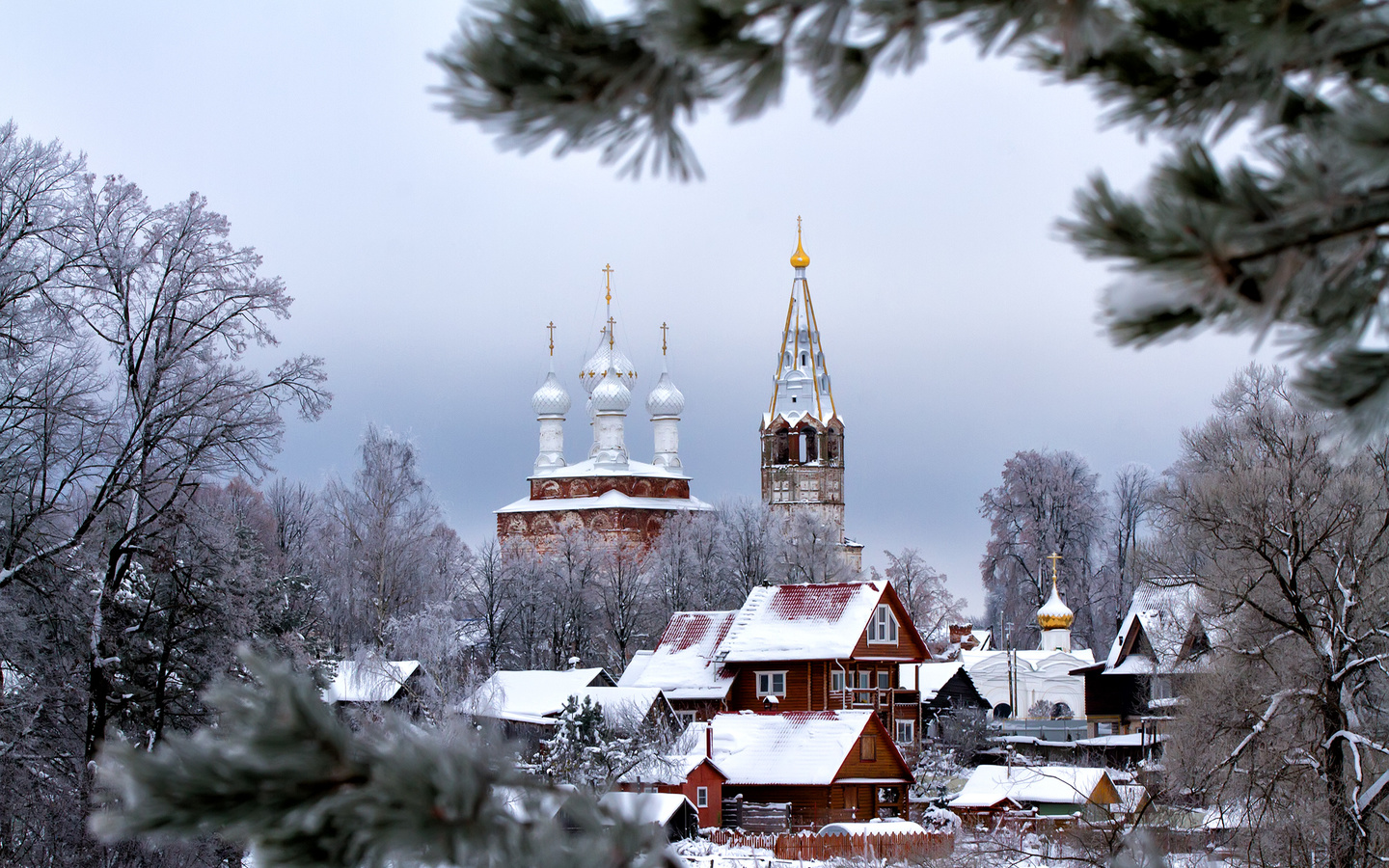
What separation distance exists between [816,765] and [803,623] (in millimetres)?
7611

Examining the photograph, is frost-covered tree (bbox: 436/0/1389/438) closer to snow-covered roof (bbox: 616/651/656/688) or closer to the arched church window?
snow-covered roof (bbox: 616/651/656/688)

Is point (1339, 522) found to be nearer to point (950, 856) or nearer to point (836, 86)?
point (950, 856)

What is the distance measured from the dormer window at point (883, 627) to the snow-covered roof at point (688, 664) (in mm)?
4238

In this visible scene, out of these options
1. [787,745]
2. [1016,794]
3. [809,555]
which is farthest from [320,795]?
[809,555]

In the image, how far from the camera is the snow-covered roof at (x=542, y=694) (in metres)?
34.4

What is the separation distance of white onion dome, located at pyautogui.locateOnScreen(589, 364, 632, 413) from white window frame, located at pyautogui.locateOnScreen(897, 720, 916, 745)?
128ft

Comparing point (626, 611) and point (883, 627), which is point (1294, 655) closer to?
point (883, 627)

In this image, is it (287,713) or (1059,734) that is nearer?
(287,713)

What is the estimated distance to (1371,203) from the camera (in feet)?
6.81

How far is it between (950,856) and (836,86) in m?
19.9

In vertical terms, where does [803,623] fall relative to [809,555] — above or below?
below

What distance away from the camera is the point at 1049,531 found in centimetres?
6781

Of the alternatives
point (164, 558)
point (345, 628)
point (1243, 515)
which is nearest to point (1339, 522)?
point (1243, 515)

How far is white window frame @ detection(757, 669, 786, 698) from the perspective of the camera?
39812 millimetres
